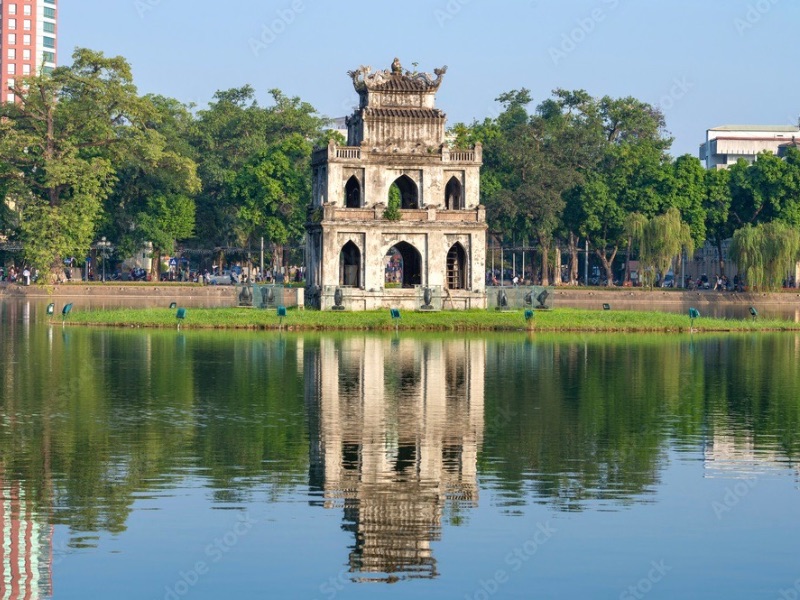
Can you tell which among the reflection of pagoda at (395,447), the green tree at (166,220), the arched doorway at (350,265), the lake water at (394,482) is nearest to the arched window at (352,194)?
the arched doorway at (350,265)

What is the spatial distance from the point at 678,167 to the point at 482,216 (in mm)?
58753

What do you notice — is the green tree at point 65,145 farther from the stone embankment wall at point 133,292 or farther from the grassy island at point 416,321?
the grassy island at point 416,321

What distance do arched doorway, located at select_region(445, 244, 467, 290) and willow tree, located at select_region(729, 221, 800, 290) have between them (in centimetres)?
4006

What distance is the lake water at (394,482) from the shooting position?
23.1m

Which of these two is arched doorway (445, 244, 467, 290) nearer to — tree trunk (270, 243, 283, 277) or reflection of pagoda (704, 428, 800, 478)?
tree trunk (270, 243, 283, 277)

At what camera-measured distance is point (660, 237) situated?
442 ft

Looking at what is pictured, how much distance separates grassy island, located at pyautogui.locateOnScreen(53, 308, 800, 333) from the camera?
3113 inches

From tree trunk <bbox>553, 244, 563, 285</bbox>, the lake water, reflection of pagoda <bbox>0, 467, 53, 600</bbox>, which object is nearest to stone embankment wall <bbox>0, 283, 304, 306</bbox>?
tree trunk <bbox>553, 244, 563, 285</bbox>

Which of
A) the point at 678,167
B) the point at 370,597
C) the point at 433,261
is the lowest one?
the point at 370,597

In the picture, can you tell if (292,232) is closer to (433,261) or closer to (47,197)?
(47,197)

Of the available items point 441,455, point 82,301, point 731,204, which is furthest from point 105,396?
point 731,204

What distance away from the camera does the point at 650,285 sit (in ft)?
470

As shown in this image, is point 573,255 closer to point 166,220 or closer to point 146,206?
point 166,220

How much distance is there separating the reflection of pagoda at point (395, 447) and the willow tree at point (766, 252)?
70.9 m
